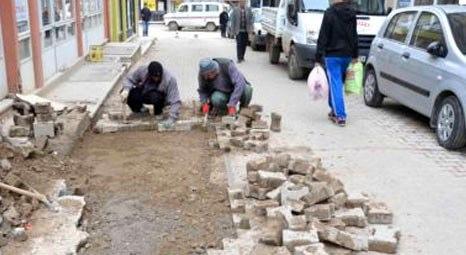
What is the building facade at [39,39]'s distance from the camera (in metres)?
8.56

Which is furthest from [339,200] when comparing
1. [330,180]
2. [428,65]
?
[428,65]

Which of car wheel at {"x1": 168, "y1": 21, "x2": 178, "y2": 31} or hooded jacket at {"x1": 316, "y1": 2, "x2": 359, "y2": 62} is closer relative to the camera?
hooded jacket at {"x1": 316, "y1": 2, "x2": 359, "y2": 62}

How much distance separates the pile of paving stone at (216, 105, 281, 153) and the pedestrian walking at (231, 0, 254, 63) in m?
8.68

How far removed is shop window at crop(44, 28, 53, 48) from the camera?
437 inches

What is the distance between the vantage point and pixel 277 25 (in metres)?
14.7

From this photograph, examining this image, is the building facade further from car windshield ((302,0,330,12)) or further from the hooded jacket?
car windshield ((302,0,330,12))

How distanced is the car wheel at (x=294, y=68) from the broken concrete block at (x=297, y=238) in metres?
8.62

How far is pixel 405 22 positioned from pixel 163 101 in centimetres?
373

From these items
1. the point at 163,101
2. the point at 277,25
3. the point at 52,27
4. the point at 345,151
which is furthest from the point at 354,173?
the point at 277,25

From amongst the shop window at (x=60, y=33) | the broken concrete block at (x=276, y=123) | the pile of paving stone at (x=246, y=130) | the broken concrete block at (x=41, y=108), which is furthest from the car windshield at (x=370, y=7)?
the broken concrete block at (x=41, y=108)

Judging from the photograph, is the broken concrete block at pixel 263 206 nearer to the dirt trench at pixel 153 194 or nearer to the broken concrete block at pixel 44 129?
the dirt trench at pixel 153 194

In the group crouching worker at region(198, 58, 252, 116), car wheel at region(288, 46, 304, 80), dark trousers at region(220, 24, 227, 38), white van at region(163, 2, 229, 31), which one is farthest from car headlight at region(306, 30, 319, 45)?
white van at region(163, 2, 229, 31)

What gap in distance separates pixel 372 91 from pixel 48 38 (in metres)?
6.20

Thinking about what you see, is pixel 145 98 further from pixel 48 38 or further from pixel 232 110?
pixel 48 38
